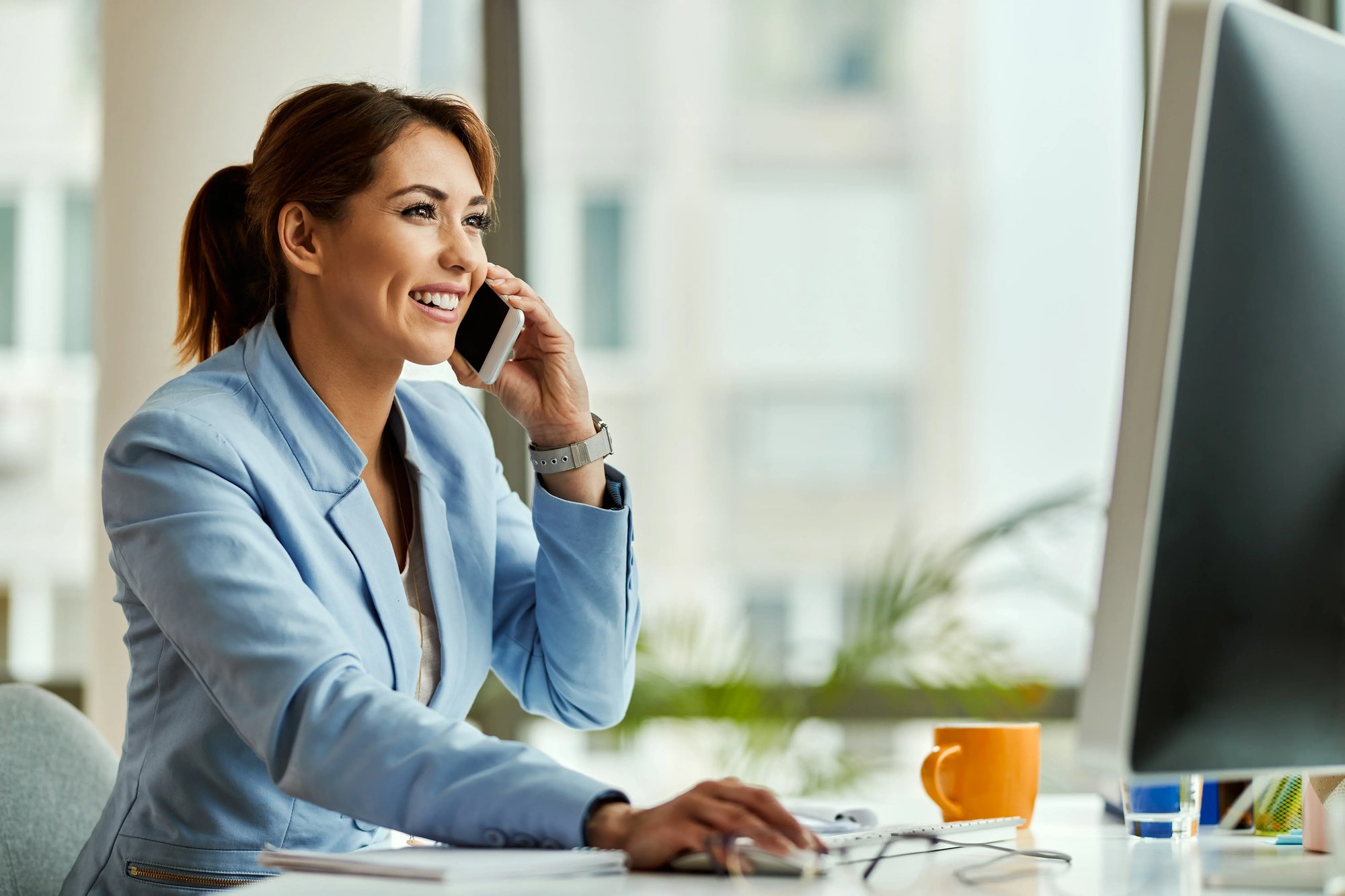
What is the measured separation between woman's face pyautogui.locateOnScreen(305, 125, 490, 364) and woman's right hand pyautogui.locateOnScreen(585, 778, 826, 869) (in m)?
0.70

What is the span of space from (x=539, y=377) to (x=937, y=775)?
64 cm

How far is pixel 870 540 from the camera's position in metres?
7.17

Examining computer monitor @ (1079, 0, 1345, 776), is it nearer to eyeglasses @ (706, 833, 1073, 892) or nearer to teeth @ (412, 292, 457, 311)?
eyeglasses @ (706, 833, 1073, 892)

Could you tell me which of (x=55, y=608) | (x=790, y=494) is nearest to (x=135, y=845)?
(x=55, y=608)

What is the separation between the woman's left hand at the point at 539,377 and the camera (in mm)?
1425

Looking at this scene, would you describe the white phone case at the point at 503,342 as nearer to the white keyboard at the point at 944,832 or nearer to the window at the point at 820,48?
the white keyboard at the point at 944,832

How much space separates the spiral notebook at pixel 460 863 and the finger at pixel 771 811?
84 millimetres

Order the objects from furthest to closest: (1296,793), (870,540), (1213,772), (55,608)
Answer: (870,540), (55,608), (1296,793), (1213,772)

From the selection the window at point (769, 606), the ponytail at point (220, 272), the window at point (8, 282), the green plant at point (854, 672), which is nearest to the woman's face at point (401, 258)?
the ponytail at point (220, 272)

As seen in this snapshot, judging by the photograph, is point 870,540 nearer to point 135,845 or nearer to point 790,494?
point 790,494

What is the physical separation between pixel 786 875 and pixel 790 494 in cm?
639

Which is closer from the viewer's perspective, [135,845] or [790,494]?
[135,845]

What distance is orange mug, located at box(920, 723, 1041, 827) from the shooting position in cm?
114

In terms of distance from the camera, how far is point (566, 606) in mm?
1402
